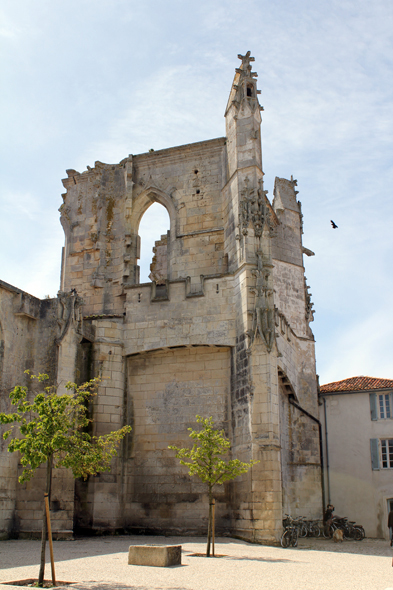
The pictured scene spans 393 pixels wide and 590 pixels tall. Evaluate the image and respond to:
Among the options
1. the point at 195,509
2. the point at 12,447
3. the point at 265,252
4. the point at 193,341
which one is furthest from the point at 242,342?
the point at 12,447

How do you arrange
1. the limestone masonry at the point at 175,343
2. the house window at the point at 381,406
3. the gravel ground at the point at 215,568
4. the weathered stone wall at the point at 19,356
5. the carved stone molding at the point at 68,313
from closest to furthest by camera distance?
the gravel ground at the point at 215,568
the weathered stone wall at the point at 19,356
the limestone masonry at the point at 175,343
the carved stone molding at the point at 68,313
the house window at the point at 381,406

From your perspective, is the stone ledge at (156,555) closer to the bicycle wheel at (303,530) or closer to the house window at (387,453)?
the bicycle wheel at (303,530)

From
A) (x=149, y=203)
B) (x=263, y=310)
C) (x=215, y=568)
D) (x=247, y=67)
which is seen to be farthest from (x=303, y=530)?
(x=247, y=67)

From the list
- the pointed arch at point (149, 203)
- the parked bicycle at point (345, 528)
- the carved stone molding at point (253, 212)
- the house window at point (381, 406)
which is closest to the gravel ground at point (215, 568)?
the parked bicycle at point (345, 528)

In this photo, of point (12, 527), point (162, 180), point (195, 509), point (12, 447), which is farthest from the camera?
point (162, 180)

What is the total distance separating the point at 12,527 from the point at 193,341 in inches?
249

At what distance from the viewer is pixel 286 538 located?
13656mm

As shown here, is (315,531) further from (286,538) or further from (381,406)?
(381,406)

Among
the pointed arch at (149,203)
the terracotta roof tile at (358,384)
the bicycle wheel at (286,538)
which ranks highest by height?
the pointed arch at (149,203)

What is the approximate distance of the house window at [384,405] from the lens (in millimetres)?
22966

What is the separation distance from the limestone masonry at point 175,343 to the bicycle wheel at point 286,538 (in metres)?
0.16

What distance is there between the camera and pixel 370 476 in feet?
73.0

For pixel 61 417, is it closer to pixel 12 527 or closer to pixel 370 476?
pixel 12 527

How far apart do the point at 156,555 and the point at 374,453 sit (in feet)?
48.2
